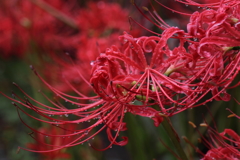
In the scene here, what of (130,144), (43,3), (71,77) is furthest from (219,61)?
(43,3)

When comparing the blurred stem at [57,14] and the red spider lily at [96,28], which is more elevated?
the blurred stem at [57,14]

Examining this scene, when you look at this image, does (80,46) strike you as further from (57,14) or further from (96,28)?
(57,14)

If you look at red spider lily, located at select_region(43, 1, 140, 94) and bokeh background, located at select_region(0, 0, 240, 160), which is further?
red spider lily, located at select_region(43, 1, 140, 94)

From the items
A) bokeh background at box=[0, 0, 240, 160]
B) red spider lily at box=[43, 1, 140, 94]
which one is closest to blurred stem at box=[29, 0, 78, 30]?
bokeh background at box=[0, 0, 240, 160]

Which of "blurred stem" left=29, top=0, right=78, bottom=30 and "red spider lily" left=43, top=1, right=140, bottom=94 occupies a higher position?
"blurred stem" left=29, top=0, right=78, bottom=30

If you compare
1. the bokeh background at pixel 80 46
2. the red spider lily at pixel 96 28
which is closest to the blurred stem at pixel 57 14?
the bokeh background at pixel 80 46

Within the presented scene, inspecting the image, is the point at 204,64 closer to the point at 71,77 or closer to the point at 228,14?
the point at 228,14

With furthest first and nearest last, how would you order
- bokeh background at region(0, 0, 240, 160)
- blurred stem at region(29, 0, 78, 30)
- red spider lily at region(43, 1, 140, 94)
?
blurred stem at region(29, 0, 78, 30), red spider lily at region(43, 1, 140, 94), bokeh background at region(0, 0, 240, 160)

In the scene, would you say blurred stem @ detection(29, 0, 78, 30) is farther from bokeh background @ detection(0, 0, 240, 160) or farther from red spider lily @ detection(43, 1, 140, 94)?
red spider lily @ detection(43, 1, 140, 94)

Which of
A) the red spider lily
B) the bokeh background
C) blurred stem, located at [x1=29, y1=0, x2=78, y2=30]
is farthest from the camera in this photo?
blurred stem, located at [x1=29, y1=0, x2=78, y2=30]

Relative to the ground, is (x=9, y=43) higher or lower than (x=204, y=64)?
higher

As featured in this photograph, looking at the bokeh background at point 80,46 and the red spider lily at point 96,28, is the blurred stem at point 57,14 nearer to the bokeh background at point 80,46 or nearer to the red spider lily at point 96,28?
the bokeh background at point 80,46
